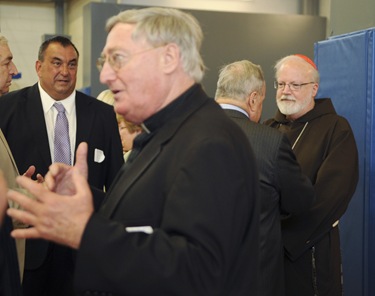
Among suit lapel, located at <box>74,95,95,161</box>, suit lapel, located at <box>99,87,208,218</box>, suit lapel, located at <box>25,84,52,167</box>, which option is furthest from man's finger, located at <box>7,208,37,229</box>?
suit lapel, located at <box>74,95,95,161</box>

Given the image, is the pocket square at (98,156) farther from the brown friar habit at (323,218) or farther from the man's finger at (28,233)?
the man's finger at (28,233)

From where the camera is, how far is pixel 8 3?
12094 millimetres

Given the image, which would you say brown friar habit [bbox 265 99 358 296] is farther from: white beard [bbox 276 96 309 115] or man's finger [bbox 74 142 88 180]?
man's finger [bbox 74 142 88 180]

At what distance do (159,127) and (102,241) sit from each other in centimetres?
40

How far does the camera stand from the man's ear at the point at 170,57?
186cm

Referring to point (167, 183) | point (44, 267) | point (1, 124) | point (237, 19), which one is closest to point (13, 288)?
point (167, 183)

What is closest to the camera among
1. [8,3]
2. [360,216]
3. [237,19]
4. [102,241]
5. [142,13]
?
[102,241]

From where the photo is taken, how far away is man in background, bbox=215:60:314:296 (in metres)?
3.32

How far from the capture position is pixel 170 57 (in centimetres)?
187

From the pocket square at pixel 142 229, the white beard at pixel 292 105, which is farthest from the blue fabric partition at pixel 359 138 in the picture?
the pocket square at pixel 142 229

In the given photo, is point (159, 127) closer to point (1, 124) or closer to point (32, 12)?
point (1, 124)

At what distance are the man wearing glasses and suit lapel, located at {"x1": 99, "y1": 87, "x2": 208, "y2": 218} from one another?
2.01 metres

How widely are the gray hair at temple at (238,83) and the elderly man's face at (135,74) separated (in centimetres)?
166

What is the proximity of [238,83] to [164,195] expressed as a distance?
73.3 inches
